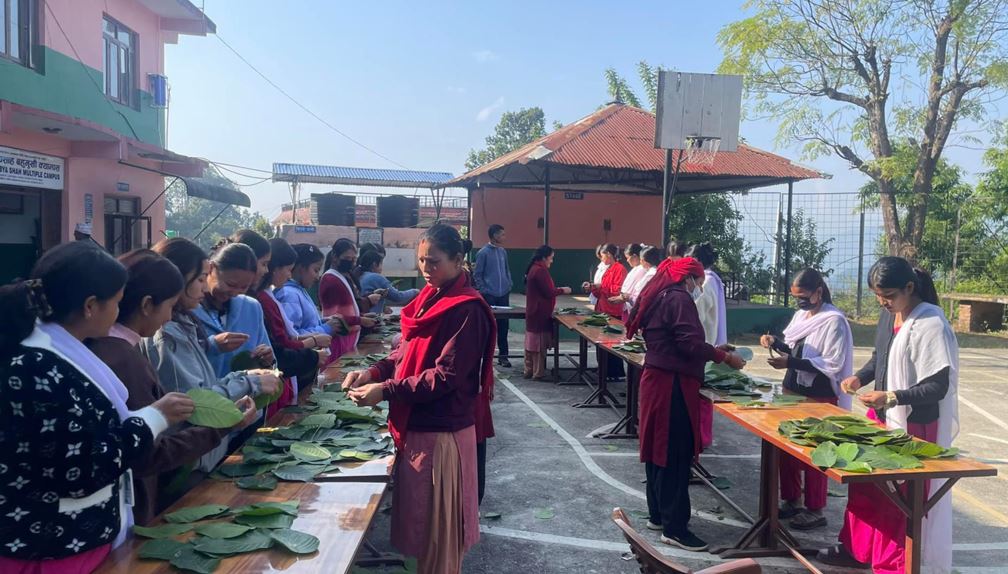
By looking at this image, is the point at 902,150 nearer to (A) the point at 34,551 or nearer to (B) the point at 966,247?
(B) the point at 966,247

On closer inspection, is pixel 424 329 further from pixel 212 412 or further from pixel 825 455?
pixel 825 455

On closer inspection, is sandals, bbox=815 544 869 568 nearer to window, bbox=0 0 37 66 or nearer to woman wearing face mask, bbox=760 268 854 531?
woman wearing face mask, bbox=760 268 854 531

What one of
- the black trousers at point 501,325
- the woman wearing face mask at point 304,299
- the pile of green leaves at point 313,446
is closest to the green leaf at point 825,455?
the pile of green leaves at point 313,446

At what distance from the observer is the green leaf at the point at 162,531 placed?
1952 millimetres

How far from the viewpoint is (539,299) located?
8797mm

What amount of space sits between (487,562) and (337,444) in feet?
4.61

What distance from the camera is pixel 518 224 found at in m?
16.0

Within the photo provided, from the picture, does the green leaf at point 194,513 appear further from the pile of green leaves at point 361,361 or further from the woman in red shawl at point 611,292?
the woman in red shawl at point 611,292

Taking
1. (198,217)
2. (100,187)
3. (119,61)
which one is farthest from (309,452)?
(198,217)

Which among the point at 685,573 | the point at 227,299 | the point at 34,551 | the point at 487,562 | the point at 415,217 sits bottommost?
the point at 487,562

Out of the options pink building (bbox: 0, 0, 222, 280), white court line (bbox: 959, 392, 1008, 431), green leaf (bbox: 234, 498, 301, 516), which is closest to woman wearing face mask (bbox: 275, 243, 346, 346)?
green leaf (bbox: 234, 498, 301, 516)

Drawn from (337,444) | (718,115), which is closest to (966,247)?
(718,115)

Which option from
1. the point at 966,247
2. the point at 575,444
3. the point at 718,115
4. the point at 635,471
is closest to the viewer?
the point at 635,471

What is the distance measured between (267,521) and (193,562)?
288 millimetres
